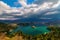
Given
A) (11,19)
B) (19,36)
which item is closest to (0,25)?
(11,19)

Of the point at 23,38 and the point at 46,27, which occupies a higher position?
the point at 46,27

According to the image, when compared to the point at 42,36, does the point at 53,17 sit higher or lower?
higher

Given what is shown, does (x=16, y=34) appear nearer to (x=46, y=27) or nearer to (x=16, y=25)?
(x=16, y=25)

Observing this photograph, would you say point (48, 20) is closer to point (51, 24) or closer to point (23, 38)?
point (51, 24)

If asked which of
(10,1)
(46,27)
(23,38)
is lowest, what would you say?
(23,38)

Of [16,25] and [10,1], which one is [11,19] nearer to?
[16,25]

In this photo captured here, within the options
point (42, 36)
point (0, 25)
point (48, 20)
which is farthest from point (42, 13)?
point (0, 25)

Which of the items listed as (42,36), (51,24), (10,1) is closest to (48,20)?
(51,24)
